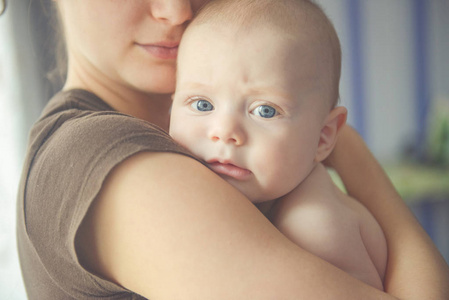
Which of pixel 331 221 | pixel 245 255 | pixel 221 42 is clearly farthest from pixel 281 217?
pixel 221 42

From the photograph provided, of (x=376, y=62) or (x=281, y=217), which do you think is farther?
(x=376, y=62)

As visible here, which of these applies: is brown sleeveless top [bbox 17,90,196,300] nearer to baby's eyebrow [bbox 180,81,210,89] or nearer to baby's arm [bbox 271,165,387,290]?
baby's eyebrow [bbox 180,81,210,89]

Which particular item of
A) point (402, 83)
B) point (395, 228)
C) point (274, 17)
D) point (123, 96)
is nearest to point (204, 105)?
point (274, 17)

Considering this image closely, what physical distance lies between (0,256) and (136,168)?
1.56 metres

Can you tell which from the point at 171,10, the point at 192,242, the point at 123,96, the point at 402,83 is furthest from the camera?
the point at 402,83

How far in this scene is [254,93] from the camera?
778 millimetres

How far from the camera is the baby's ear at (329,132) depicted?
2.97ft

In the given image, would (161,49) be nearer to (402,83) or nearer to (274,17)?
(274,17)

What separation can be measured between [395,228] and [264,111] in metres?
0.40

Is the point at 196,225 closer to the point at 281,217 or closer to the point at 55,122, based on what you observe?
the point at 281,217

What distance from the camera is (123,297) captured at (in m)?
0.71

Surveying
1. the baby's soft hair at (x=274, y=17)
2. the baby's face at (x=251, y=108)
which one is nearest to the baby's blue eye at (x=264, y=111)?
the baby's face at (x=251, y=108)

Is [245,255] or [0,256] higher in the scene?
[245,255]

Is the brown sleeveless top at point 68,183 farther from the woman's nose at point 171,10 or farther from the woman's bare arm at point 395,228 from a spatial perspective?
the woman's bare arm at point 395,228
